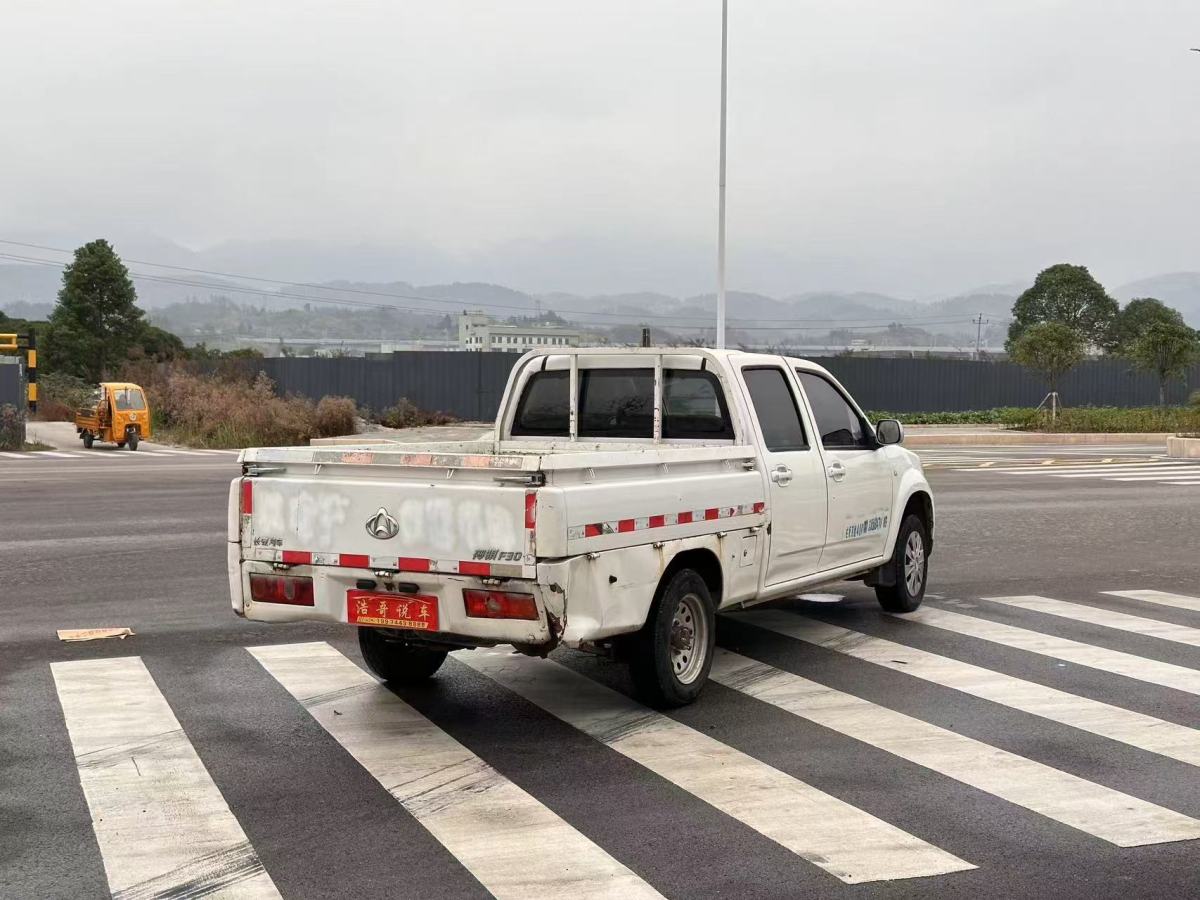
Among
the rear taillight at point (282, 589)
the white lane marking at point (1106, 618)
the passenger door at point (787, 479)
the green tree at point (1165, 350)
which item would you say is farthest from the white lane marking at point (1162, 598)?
the green tree at point (1165, 350)

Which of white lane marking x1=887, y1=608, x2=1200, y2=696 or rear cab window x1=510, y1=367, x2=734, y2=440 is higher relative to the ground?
rear cab window x1=510, y1=367, x2=734, y2=440

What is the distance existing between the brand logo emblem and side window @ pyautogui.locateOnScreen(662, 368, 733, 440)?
2.43 metres

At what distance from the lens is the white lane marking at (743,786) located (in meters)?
5.05

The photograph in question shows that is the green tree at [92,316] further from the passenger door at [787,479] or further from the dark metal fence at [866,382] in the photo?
the passenger door at [787,479]

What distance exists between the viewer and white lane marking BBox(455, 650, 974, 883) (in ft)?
16.6

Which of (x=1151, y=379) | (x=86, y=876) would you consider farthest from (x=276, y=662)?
(x=1151, y=379)

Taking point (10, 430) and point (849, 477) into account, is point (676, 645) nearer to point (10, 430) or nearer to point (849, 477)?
point (849, 477)

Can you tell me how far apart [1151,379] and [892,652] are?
48.9 meters

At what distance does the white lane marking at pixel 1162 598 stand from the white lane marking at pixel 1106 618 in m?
0.70

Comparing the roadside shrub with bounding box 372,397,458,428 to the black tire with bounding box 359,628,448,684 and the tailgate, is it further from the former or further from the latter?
the tailgate

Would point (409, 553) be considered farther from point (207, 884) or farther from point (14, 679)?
point (14, 679)

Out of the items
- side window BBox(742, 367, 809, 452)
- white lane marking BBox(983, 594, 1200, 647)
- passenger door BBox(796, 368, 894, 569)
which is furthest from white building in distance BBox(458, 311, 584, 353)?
white lane marking BBox(983, 594, 1200, 647)

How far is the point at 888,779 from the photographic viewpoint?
20.0 ft

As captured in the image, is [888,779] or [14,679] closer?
[888,779]
